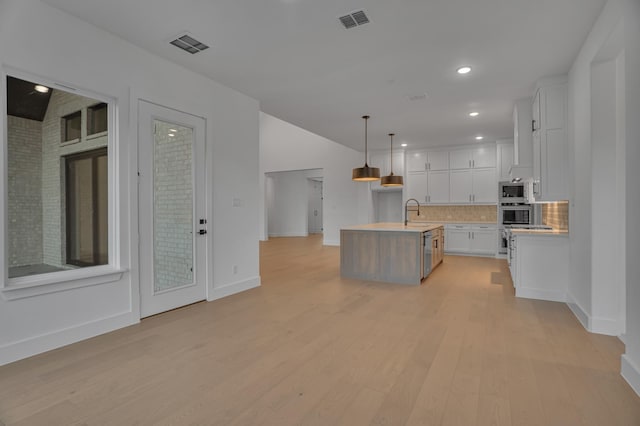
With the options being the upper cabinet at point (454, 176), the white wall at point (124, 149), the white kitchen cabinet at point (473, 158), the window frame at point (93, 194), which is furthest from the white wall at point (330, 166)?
the window frame at point (93, 194)

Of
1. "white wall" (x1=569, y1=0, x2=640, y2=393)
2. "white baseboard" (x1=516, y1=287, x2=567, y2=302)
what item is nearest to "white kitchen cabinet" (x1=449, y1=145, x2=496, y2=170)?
"white wall" (x1=569, y1=0, x2=640, y2=393)

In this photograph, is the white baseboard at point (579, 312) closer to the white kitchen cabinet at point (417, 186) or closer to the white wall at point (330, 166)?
the white kitchen cabinet at point (417, 186)

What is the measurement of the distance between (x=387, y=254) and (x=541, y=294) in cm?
212

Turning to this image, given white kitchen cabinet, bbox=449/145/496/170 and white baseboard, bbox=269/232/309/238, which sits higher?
white kitchen cabinet, bbox=449/145/496/170

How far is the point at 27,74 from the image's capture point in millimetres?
2705

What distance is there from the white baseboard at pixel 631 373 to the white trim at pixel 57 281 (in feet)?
13.8

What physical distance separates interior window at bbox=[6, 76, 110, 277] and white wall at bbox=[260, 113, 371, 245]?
742cm

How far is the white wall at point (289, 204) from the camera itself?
1389 cm

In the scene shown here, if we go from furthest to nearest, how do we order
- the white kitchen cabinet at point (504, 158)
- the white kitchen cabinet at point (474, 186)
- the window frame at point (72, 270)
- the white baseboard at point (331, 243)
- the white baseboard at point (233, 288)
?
the white baseboard at point (331, 243), the white kitchen cabinet at point (474, 186), the white kitchen cabinet at point (504, 158), the white baseboard at point (233, 288), the window frame at point (72, 270)

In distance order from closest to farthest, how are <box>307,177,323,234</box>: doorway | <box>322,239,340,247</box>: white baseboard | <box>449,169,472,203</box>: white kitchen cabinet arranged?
<box>449,169,472,203</box>: white kitchen cabinet
<box>322,239,340,247</box>: white baseboard
<box>307,177,323,234</box>: doorway

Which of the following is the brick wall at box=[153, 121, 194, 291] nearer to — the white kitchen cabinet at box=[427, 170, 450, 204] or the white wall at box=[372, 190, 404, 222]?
the white kitchen cabinet at box=[427, 170, 450, 204]

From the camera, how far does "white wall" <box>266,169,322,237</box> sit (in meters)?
13.9

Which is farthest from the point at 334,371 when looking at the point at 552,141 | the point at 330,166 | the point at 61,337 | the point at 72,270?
the point at 330,166

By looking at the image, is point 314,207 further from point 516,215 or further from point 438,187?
point 516,215
